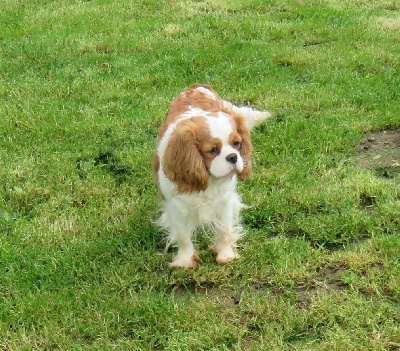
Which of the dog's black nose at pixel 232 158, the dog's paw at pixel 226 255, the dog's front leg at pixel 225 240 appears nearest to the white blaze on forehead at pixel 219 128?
the dog's black nose at pixel 232 158

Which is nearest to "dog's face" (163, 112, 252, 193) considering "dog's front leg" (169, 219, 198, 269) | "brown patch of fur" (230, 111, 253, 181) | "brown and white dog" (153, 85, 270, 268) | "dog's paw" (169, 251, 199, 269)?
"brown and white dog" (153, 85, 270, 268)

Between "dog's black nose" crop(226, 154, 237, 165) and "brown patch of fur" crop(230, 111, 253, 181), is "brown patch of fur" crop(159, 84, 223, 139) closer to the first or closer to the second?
"brown patch of fur" crop(230, 111, 253, 181)

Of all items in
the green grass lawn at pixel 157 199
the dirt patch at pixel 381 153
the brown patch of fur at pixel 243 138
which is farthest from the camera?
the dirt patch at pixel 381 153

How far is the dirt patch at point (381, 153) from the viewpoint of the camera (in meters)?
5.50

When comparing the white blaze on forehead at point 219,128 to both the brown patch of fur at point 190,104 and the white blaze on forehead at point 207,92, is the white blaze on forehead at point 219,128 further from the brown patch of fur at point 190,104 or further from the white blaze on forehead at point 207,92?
the white blaze on forehead at point 207,92

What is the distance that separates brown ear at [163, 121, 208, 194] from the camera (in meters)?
3.82

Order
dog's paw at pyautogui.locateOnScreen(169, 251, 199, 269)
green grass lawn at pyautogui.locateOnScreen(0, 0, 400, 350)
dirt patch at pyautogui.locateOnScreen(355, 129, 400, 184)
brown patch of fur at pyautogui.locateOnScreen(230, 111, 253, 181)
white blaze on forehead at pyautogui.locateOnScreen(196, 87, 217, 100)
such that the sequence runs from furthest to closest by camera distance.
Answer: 1. dirt patch at pyautogui.locateOnScreen(355, 129, 400, 184)
2. white blaze on forehead at pyautogui.locateOnScreen(196, 87, 217, 100)
3. dog's paw at pyautogui.locateOnScreen(169, 251, 199, 269)
4. brown patch of fur at pyautogui.locateOnScreen(230, 111, 253, 181)
5. green grass lawn at pyautogui.locateOnScreen(0, 0, 400, 350)

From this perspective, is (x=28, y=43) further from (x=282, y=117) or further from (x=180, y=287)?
(x=180, y=287)

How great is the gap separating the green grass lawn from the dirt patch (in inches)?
3.2

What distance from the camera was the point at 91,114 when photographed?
6.99m

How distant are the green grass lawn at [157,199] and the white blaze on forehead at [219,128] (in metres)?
1.02

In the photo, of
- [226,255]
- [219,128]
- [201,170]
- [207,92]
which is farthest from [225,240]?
[207,92]

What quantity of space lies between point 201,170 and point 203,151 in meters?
0.12

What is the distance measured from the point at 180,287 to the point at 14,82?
15.6ft
